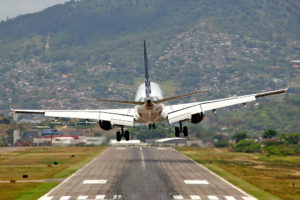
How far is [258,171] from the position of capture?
9712cm

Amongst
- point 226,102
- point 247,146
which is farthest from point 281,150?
point 226,102

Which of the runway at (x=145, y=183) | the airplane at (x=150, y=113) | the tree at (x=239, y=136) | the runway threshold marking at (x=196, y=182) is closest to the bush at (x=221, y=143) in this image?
the runway at (x=145, y=183)

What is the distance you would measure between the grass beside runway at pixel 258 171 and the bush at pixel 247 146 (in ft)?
11.8

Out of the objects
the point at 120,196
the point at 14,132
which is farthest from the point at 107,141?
the point at 14,132

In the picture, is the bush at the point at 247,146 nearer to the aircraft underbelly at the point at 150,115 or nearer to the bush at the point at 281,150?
the bush at the point at 281,150

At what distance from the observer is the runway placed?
68800mm

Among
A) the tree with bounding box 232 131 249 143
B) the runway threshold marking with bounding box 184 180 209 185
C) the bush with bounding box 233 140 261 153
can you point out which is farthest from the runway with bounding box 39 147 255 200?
the tree with bounding box 232 131 249 143

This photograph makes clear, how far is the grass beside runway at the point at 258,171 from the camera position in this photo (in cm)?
7431

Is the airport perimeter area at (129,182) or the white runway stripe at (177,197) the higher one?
the airport perimeter area at (129,182)

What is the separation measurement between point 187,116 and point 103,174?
21596mm

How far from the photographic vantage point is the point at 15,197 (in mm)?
70688

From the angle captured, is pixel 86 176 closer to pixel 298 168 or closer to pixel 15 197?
pixel 15 197

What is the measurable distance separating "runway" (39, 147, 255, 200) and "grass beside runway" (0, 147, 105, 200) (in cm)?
229

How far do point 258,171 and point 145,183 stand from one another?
24.4 metres
